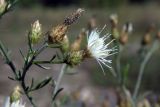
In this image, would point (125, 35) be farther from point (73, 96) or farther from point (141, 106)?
point (73, 96)

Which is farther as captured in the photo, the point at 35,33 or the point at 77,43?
the point at 77,43

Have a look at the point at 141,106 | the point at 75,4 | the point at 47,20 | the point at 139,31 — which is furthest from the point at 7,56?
the point at 75,4

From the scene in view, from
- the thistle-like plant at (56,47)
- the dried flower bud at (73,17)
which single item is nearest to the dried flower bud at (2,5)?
the thistle-like plant at (56,47)

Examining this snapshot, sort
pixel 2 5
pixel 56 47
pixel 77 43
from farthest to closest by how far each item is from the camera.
Answer: pixel 77 43, pixel 2 5, pixel 56 47

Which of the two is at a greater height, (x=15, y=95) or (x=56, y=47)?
(x=56, y=47)

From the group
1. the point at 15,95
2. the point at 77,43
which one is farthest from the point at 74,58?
the point at 77,43

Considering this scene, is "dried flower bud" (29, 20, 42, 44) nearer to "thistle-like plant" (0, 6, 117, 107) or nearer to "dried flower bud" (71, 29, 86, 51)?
"thistle-like plant" (0, 6, 117, 107)

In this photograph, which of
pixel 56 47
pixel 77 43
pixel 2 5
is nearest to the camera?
pixel 56 47

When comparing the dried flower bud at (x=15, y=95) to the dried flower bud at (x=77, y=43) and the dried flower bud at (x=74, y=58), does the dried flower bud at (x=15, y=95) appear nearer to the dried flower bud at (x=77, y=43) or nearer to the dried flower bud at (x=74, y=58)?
the dried flower bud at (x=74, y=58)

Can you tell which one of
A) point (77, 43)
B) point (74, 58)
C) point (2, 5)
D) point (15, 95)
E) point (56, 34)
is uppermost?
point (2, 5)

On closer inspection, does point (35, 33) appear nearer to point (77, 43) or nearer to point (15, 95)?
point (15, 95)
